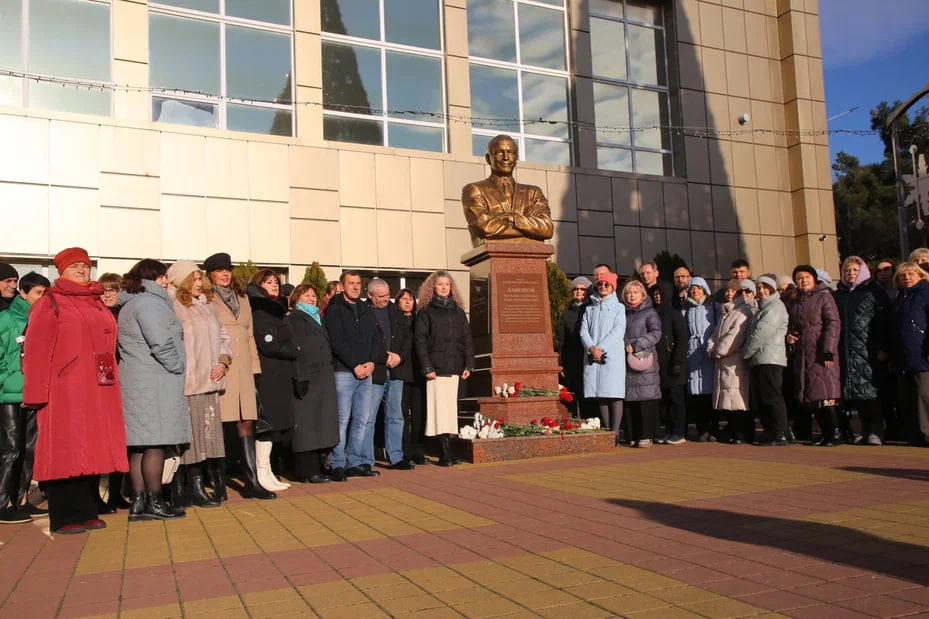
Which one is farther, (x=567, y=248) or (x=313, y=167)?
(x=567, y=248)

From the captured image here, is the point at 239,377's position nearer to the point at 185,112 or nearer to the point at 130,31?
the point at 185,112

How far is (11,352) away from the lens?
6805 mm

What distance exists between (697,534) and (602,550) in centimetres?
64

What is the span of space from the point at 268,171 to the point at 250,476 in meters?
9.28

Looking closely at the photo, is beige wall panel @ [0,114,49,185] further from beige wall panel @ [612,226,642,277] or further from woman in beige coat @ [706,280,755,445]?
beige wall panel @ [612,226,642,277]

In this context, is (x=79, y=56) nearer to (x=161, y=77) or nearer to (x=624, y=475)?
(x=161, y=77)

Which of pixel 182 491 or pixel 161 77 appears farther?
pixel 161 77

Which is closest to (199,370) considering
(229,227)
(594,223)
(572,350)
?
(572,350)

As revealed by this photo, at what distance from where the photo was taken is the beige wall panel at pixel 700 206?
1973 centimetres

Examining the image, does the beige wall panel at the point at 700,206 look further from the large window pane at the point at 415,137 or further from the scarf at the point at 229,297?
the scarf at the point at 229,297

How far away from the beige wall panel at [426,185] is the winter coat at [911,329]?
31.0ft

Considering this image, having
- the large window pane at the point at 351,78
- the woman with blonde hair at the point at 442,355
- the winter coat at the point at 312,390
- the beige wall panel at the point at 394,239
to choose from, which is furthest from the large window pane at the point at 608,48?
the winter coat at the point at 312,390

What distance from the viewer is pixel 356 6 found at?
17.1 m

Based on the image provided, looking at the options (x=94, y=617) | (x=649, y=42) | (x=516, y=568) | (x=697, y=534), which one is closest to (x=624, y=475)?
(x=697, y=534)
